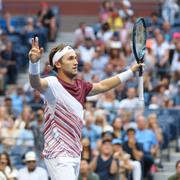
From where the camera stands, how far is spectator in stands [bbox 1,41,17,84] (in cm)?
2371

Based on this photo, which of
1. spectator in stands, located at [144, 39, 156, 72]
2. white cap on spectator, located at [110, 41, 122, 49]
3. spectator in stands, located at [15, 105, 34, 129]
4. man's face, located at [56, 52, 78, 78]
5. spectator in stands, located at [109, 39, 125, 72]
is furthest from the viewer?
white cap on spectator, located at [110, 41, 122, 49]

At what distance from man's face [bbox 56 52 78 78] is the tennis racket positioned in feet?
2.45

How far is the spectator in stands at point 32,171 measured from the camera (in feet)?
54.1

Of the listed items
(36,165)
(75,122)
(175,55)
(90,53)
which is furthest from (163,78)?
(75,122)

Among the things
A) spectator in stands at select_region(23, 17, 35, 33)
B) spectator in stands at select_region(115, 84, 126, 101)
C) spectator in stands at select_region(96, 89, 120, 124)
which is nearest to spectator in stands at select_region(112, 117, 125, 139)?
spectator in stands at select_region(96, 89, 120, 124)

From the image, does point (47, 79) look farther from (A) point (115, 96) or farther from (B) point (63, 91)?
(A) point (115, 96)

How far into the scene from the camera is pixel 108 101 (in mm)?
20062

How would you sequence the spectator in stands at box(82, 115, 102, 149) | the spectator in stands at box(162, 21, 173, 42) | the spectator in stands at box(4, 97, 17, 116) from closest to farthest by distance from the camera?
1. the spectator in stands at box(82, 115, 102, 149)
2. the spectator in stands at box(4, 97, 17, 116)
3. the spectator in stands at box(162, 21, 173, 42)

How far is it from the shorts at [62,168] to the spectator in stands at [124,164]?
21.1ft

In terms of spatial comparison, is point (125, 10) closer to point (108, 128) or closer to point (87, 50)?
point (87, 50)

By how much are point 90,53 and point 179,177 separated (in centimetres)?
783

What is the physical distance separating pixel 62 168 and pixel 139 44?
168 cm

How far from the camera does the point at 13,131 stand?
62.8ft

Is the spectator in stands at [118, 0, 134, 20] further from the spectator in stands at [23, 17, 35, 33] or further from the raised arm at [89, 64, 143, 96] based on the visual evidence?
the raised arm at [89, 64, 143, 96]
